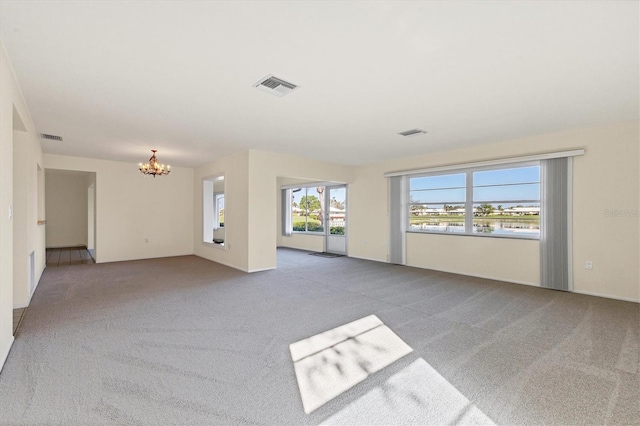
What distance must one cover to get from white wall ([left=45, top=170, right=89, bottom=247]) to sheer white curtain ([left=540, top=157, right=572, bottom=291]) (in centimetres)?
1227

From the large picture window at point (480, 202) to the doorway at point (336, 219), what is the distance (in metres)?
2.21

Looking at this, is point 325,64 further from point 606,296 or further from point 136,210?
point 136,210

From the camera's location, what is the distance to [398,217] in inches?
273

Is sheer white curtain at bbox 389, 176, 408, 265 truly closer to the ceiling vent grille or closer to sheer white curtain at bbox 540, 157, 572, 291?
the ceiling vent grille

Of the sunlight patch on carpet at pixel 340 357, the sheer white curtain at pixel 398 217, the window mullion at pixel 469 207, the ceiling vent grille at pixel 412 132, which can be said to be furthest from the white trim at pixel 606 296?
the sunlight patch on carpet at pixel 340 357

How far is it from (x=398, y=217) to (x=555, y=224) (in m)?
2.92

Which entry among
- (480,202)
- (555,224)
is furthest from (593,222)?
(480,202)

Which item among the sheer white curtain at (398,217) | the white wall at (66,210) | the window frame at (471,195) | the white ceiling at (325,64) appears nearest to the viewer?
the white ceiling at (325,64)

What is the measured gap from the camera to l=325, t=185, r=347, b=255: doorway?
8547 mm

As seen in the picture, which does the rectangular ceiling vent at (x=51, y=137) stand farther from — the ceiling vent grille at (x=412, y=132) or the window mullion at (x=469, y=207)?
the window mullion at (x=469, y=207)

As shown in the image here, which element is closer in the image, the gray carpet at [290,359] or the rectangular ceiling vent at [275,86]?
the gray carpet at [290,359]

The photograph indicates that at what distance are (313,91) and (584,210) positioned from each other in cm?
455

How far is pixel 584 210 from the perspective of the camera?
4535 millimetres

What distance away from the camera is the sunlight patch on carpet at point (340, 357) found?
2.07 metres
